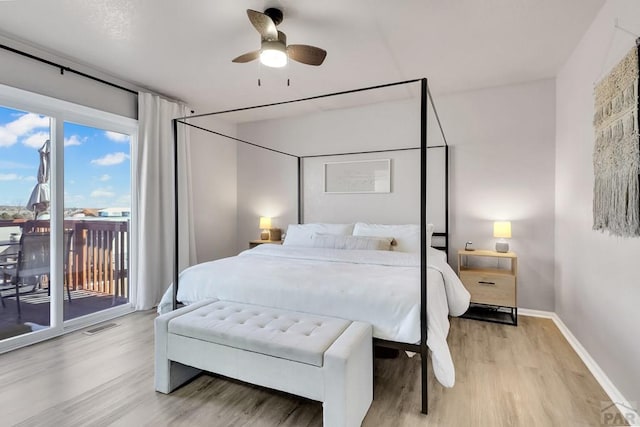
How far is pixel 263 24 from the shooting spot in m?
1.99

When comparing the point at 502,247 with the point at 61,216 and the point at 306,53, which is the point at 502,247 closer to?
the point at 306,53

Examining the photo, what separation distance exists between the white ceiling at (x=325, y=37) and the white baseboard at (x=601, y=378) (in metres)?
2.49

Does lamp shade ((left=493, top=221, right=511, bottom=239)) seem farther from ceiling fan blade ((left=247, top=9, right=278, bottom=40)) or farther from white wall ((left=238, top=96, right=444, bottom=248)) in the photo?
ceiling fan blade ((left=247, top=9, right=278, bottom=40))

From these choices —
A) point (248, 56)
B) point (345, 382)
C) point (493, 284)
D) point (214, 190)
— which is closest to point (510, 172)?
point (493, 284)

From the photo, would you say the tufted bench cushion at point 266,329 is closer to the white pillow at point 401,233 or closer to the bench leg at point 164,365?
the bench leg at point 164,365

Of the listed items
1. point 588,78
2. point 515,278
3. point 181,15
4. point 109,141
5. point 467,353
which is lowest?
point 467,353

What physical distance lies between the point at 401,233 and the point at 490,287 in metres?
1.05

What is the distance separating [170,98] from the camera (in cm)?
391

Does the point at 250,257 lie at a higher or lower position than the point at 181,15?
lower

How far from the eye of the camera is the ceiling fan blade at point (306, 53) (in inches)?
88.4

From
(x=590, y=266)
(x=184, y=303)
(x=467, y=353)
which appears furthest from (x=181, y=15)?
(x=590, y=266)

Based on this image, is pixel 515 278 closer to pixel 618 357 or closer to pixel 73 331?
pixel 618 357

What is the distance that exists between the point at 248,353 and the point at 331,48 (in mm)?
2446

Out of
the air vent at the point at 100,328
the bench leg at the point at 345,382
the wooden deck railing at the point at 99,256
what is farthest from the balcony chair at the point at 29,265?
the bench leg at the point at 345,382
